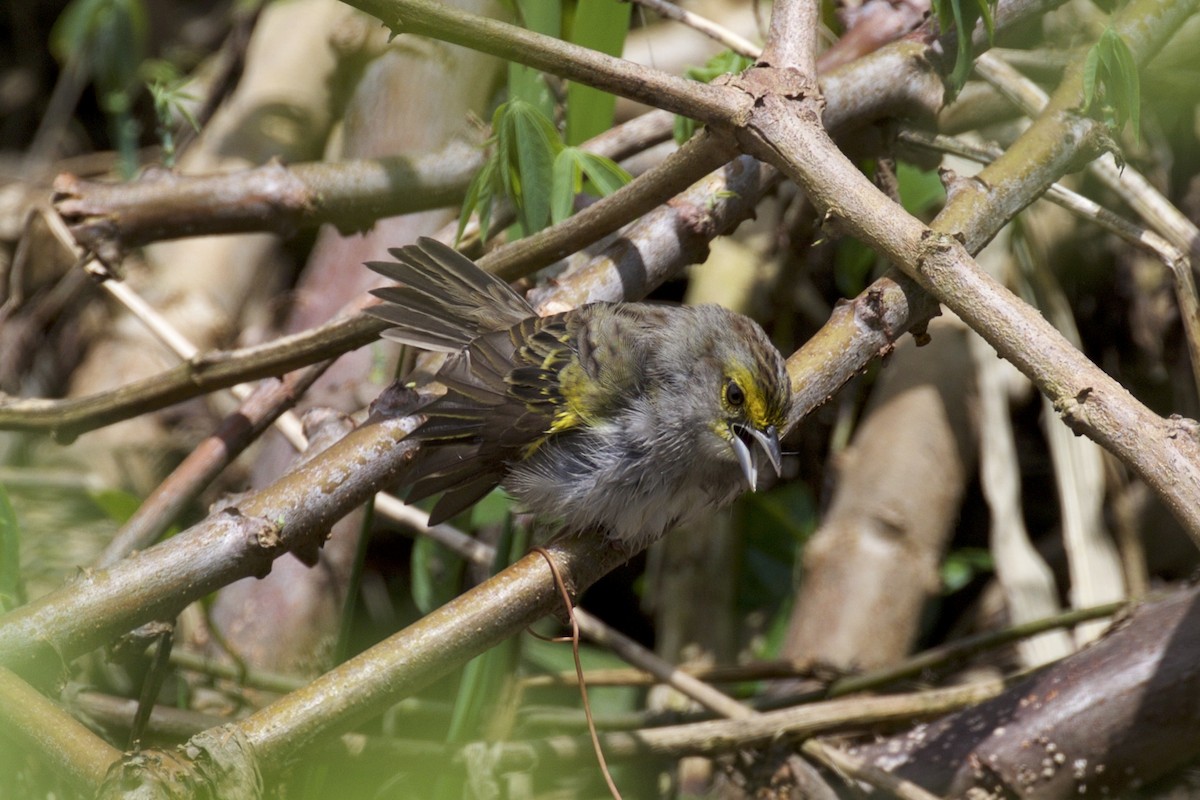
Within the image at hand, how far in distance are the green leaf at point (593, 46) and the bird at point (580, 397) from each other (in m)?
0.59

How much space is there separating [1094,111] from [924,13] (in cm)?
79

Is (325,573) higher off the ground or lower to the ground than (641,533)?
higher

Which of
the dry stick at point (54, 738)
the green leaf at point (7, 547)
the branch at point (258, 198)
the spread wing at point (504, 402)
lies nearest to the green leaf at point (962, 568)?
the spread wing at point (504, 402)

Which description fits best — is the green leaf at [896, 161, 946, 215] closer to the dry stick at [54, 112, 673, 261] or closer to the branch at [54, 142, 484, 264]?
the dry stick at [54, 112, 673, 261]

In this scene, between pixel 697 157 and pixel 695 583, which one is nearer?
pixel 697 157

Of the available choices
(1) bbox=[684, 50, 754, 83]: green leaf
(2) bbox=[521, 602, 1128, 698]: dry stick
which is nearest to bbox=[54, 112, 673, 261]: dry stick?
(1) bbox=[684, 50, 754, 83]: green leaf

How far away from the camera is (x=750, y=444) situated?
10.1 ft

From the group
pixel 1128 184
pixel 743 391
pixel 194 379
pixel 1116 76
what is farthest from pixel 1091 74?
pixel 194 379

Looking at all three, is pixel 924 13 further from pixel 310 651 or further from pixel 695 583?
pixel 310 651

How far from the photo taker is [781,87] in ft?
8.57

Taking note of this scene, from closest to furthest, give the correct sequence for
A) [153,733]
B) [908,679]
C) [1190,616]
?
[1190,616] → [153,733] → [908,679]

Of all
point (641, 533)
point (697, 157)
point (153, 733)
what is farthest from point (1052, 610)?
point (153, 733)

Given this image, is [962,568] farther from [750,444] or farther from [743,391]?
[743,391]

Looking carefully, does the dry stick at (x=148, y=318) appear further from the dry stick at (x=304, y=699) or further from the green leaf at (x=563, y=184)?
the dry stick at (x=304, y=699)
